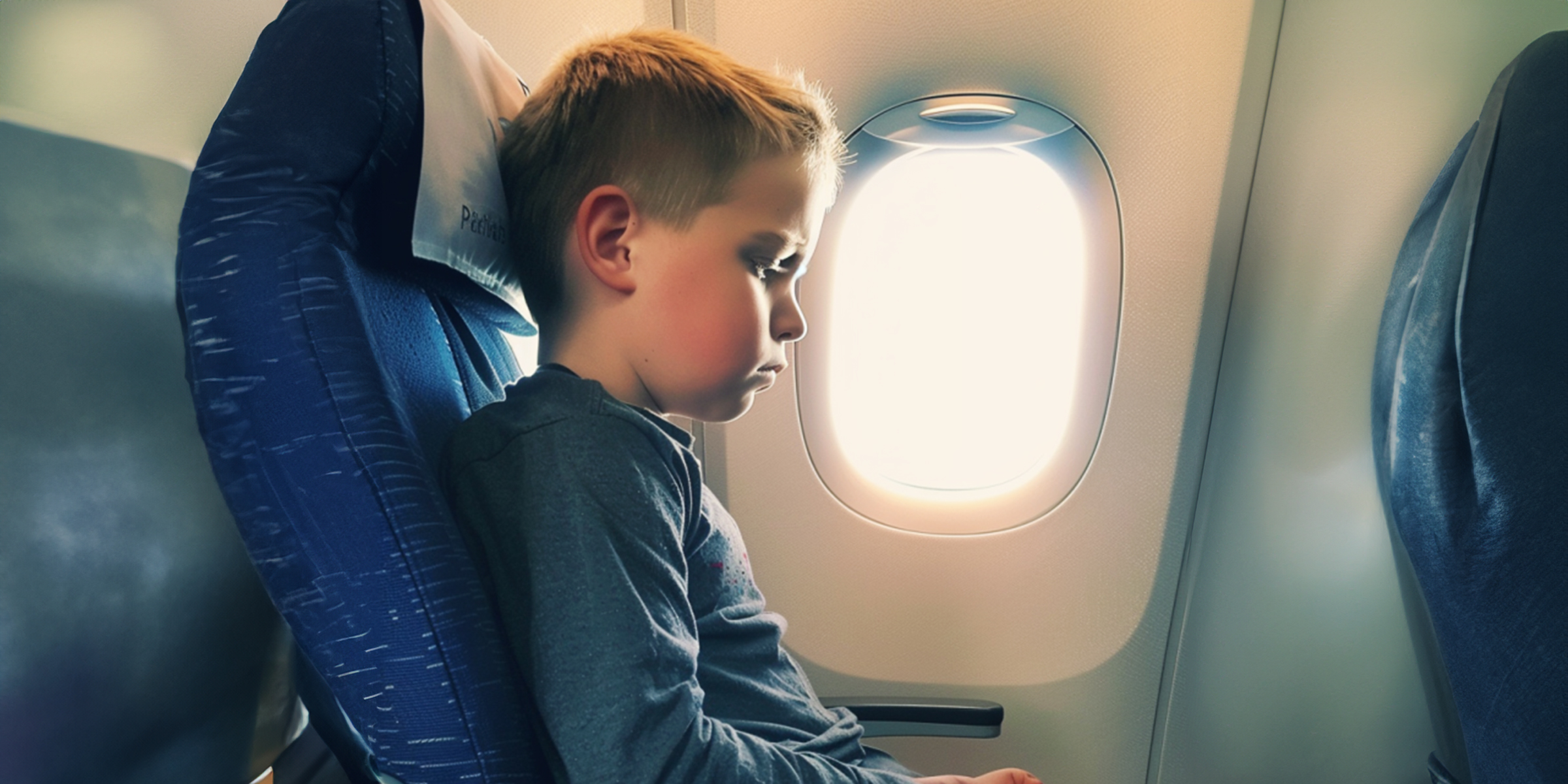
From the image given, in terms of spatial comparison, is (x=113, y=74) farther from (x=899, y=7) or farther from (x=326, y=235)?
(x=899, y=7)

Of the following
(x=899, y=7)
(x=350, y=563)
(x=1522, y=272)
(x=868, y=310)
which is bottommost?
(x=350, y=563)

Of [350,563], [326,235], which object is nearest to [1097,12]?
[326,235]

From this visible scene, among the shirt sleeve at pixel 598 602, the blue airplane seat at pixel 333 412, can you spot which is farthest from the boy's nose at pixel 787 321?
the blue airplane seat at pixel 333 412

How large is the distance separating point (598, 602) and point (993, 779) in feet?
2.17

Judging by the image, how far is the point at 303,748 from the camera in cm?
97

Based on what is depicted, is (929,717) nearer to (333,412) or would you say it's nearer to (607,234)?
(607,234)

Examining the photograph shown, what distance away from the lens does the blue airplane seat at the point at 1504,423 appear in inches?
36.5

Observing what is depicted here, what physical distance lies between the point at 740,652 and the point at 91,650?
0.55 meters

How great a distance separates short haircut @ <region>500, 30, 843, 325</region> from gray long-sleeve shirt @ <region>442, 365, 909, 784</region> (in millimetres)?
181

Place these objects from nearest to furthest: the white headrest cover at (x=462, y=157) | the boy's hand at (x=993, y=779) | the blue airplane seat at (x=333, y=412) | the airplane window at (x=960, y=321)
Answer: the blue airplane seat at (x=333, y=412)
the white headrest cover at (x=462, y=157)
the boy's hand at (x=993, y=779)
the airplane window at (x=960, y=321)

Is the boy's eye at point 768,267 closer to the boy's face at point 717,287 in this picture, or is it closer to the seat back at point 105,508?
the boy's face at point 717,287

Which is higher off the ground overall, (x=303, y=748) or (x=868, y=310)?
(x=868, y=310)

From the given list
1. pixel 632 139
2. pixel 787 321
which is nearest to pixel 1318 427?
pixel 787 321

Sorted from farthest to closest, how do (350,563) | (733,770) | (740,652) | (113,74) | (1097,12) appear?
(1097,12) < (740,652) < (113,74) < (733,770) < (350,563)
